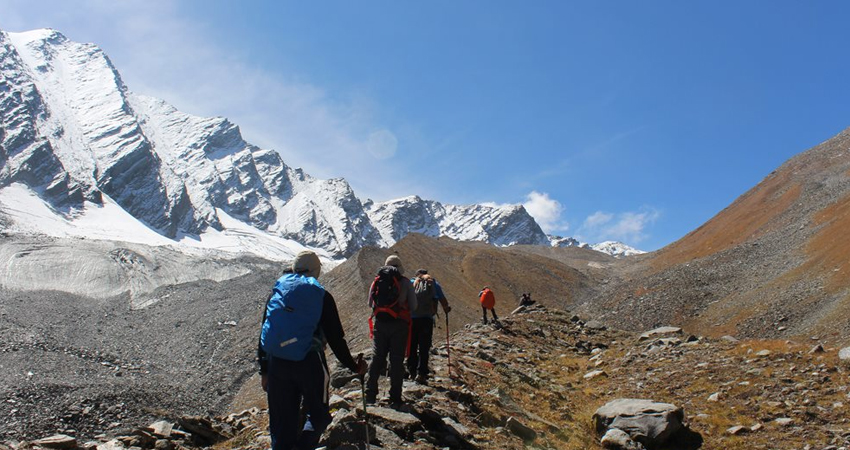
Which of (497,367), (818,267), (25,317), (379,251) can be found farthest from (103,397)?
(25,317)

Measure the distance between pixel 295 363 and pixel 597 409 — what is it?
7646mm

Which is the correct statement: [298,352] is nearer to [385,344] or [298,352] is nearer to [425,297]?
[385,344]

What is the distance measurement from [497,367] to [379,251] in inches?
1983

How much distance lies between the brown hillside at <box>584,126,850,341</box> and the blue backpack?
24985 millimetres

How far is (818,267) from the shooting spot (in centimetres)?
3650

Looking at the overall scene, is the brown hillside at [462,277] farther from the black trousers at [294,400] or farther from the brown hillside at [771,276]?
the black trousers at [294,400]

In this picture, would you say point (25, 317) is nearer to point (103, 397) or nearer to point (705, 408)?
point (103, 397)

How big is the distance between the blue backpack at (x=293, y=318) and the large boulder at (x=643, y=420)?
6541mm

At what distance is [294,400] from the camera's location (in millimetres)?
6176

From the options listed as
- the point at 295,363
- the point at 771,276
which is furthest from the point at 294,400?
the point at 771,276

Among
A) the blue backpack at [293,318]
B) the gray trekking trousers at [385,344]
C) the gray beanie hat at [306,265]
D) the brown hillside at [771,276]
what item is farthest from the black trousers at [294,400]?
the brown hillside at [771,276]

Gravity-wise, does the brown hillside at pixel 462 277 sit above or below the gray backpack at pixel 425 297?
above

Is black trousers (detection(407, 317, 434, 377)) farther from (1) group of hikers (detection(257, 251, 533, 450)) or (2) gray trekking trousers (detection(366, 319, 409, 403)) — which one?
(1) group of hikers (detection(257, 251, 533, 450))

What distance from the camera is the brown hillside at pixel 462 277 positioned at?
1949 inches
